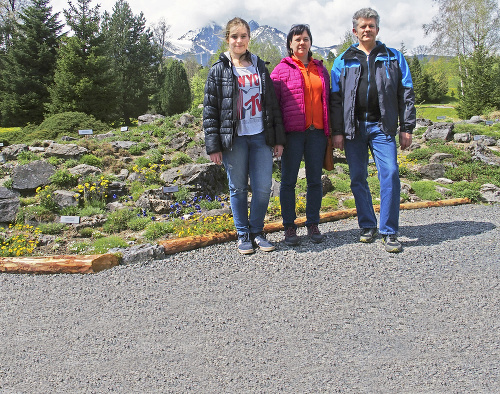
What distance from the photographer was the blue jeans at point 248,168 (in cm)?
489

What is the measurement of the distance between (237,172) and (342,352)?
254cm

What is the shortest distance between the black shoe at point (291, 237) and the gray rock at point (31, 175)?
5723 millimetres

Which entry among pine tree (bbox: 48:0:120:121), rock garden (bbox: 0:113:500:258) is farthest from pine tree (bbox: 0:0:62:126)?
rock garden (bbox: 0:113:500:258)

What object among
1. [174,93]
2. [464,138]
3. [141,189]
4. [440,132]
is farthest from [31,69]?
[464,138]

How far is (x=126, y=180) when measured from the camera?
29.9 feet

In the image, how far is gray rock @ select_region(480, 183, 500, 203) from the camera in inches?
316

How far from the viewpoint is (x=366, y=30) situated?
4.89 metres

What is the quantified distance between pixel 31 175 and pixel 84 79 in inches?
499

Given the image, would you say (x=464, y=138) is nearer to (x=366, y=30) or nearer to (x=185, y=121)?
(x=185, y=121)

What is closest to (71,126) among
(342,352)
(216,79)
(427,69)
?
(216,79)

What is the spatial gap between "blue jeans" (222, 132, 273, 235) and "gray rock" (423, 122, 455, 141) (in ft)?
35.9

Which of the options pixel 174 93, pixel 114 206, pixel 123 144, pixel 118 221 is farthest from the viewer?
pixel 174 93

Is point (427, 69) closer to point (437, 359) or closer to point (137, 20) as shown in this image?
point (137, 20)

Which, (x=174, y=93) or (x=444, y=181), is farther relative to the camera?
(x=174, y=93)
